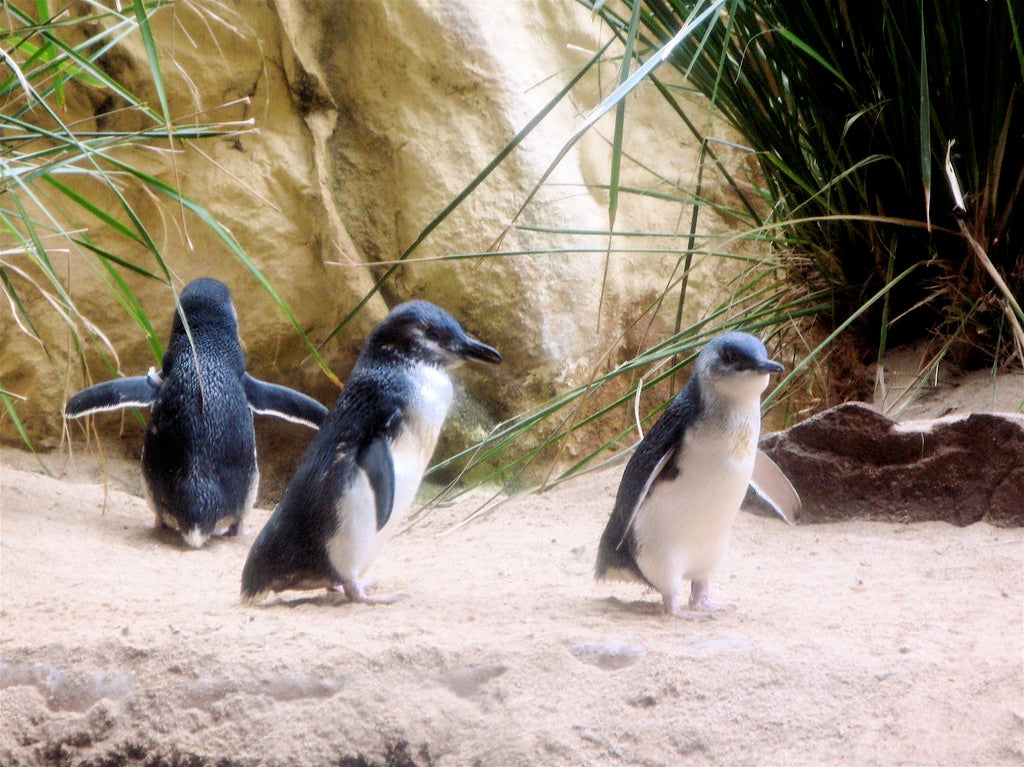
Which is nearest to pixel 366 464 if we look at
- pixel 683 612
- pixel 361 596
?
pixel 361 596

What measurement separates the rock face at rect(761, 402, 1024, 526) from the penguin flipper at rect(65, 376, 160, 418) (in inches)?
83.1

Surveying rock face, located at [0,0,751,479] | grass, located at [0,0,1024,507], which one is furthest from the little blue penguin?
rock face, located at [0,0,751,479]

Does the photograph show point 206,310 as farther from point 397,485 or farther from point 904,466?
point 904,466

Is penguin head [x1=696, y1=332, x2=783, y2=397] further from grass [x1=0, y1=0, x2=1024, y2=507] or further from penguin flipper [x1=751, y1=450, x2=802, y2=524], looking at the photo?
grass [x1=0, y1=0, x2=1024, y2=507]

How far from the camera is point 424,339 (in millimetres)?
2385

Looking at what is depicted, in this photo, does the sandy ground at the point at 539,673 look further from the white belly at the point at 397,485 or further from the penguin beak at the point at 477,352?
the penguin beak at the point at 477,352

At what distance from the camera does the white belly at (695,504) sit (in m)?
2.04

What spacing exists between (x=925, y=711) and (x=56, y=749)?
51.5 inches

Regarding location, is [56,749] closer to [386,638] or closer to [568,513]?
[386,638]

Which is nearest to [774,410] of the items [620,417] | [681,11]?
[620,417]

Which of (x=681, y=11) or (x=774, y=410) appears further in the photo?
(x=774, y=410)

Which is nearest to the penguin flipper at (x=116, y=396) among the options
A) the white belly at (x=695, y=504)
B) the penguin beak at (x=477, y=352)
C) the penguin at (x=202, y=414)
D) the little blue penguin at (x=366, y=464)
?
the penguin at (x=202, y=414)

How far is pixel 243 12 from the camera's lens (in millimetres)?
4852

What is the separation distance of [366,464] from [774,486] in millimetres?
924
